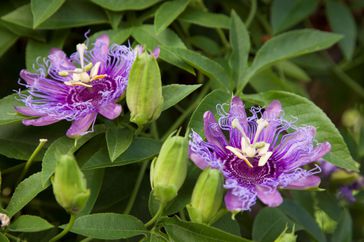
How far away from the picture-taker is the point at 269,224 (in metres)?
1.14

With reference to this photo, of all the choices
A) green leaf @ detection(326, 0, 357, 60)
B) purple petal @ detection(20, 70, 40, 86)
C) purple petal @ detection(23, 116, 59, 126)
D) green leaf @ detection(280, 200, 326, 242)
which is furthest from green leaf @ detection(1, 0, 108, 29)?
green leaf @ detection(326, 0, 357, 60)

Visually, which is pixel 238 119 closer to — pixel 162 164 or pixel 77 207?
pixel 162 164

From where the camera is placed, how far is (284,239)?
3.01 feet

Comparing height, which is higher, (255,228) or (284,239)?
(284,239)

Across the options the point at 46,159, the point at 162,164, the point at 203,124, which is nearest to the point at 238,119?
the point at 203,124

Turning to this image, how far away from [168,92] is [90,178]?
0.18 metres

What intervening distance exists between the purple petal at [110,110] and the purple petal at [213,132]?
0.43ft

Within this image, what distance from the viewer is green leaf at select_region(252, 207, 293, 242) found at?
1.12 meters

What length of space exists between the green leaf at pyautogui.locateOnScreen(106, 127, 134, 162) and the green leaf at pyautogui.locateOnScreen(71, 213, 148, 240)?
0.09 meters

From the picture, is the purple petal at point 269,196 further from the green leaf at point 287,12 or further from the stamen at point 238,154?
the green leaf at point 287,12

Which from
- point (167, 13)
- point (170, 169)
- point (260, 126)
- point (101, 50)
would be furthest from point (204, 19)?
point (170, 169)

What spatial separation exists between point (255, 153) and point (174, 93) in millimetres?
158

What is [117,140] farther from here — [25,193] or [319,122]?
[319,122]

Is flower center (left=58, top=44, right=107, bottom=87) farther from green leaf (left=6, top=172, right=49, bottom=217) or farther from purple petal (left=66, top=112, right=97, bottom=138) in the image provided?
green leaf (left=6, top=172, right=49, bottom=217)
